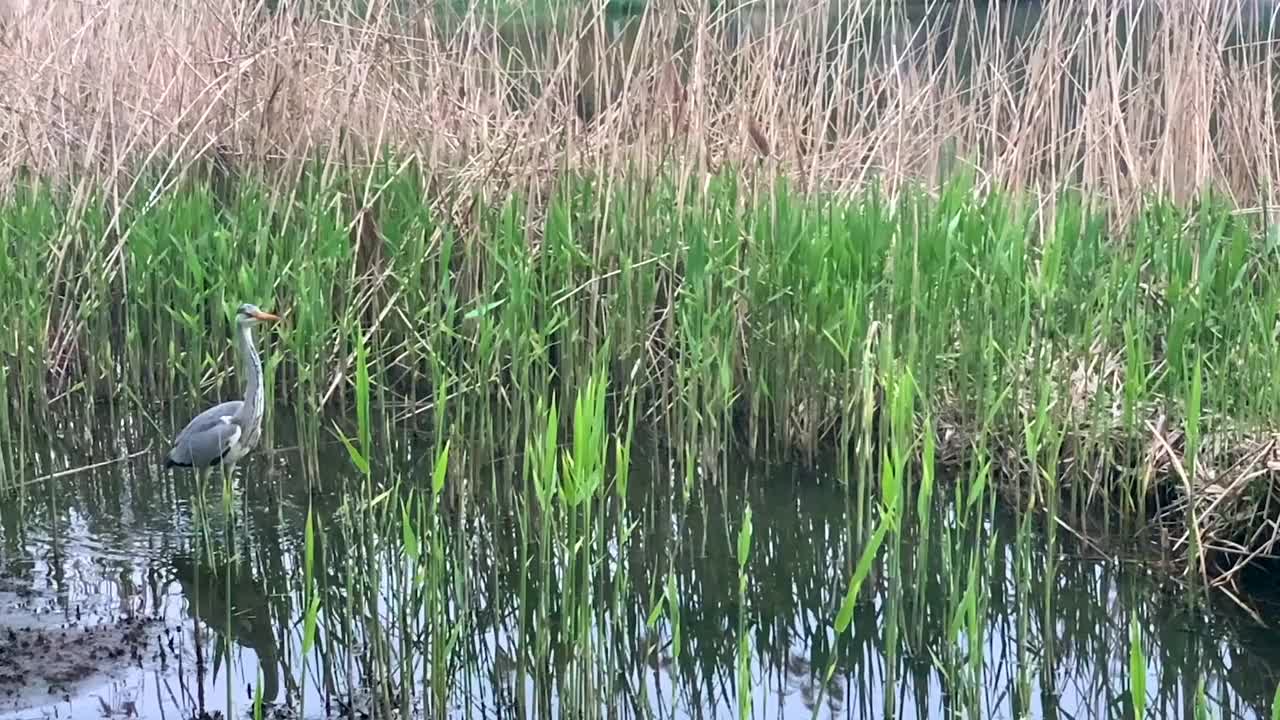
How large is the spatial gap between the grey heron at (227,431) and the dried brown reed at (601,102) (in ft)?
3.35

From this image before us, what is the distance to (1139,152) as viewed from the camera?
14.6 feet

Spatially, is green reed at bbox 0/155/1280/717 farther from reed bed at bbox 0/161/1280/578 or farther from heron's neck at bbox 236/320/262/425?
heron's neck at bbox 236/320/262/425

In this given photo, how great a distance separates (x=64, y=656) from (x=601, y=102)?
2594mm

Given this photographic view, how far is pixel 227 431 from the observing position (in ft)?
11.1

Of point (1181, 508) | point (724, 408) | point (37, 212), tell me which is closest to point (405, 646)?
point (724, 408)

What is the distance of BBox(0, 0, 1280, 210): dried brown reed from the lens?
14.1 feet

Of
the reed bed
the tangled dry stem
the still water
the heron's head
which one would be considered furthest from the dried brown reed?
the still water

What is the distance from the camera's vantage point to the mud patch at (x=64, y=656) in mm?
2637

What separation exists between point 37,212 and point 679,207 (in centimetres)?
192

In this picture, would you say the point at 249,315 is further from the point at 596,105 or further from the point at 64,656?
the point at 596,105

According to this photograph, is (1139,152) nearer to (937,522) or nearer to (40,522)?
(937,522)

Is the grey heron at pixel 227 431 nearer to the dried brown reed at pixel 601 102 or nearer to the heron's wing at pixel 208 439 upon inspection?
the heron's wing at pixel 208 439

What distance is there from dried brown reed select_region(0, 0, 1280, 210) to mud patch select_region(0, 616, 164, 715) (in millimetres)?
1763

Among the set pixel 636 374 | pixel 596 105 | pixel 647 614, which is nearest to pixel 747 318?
pixel 636 374
